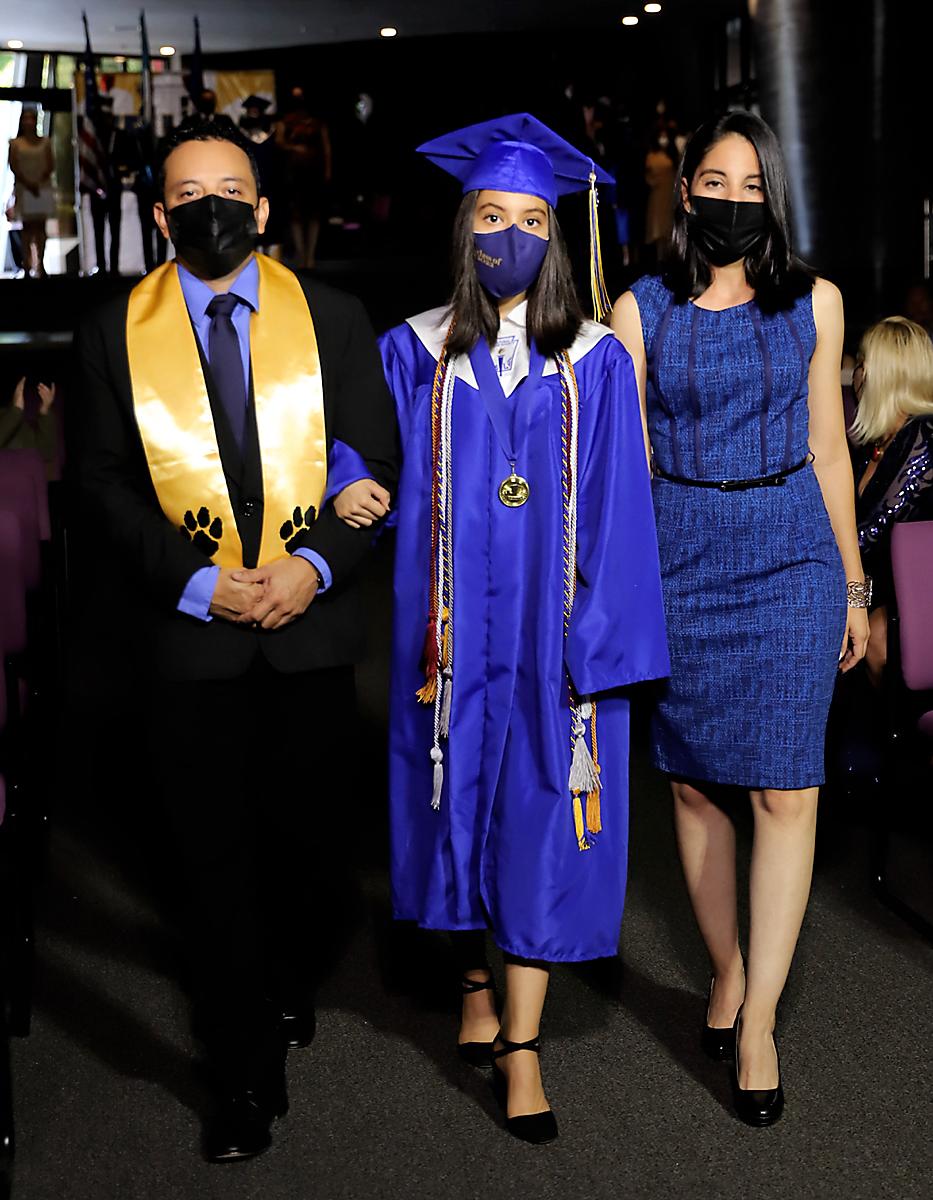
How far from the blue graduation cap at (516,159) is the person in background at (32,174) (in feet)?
46.2

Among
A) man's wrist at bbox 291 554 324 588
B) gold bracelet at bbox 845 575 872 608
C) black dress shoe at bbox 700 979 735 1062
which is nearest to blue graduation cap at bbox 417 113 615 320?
man's wrist at bbox 291 554 324 588

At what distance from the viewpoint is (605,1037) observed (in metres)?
2.93

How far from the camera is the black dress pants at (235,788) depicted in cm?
245

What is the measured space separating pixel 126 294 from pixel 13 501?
2050mm

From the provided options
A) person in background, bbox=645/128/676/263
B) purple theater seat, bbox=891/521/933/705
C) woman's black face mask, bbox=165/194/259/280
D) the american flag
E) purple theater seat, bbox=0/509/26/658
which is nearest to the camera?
woman's black face mask, bbox=165/194/259/280

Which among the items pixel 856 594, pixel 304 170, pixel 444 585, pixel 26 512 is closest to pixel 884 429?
pixel 856 594

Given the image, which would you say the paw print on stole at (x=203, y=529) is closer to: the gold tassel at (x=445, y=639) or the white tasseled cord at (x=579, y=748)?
the gold tassel at (x=445, y=639)

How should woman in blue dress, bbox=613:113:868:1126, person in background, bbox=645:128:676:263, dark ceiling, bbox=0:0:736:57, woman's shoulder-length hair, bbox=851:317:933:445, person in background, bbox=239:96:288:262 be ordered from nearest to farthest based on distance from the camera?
woman in blue dress, bbox=613:113:868:1126 < woman's shoulder-length hair, bbox=851:317:933:445 < person in background, bbox=239:96:288:262 < person in background, bbox=645:128:676:263 < dark ceiling, bbox=0:0:736:57

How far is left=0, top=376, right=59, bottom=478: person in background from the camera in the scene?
600cm

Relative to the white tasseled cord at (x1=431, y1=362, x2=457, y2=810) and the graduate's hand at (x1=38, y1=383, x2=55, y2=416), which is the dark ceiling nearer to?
the graduate's hand at (x1=38, y1=383, x2=55, y2=416)

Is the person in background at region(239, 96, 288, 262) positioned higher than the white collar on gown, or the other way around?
the person in background at region(239, 96, 288, 262)

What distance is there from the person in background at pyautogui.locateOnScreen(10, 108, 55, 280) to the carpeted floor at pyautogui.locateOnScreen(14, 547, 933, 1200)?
13.1m

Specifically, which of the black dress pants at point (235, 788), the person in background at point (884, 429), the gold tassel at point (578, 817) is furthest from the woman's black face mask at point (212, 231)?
the person in background at point (884, 429)

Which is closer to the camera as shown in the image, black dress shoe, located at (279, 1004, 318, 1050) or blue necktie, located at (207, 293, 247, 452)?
blue necktie, located at (207, 293, 247, 452)
